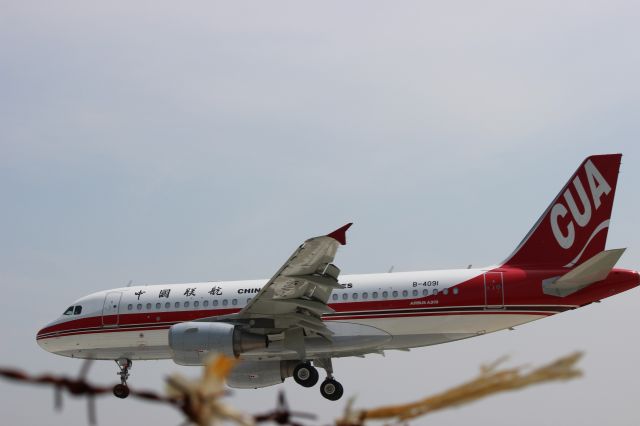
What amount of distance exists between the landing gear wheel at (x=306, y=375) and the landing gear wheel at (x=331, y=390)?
521 millimetres

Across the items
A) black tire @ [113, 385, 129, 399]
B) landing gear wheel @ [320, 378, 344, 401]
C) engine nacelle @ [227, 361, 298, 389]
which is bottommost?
black tire @ [113, 385, 129, 399]

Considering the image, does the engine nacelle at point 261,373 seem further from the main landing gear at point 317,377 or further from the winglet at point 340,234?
the winglet at point 340,234

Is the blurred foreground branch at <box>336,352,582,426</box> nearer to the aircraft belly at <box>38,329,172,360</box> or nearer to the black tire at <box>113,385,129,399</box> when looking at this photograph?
the black tire at <box>113,385,129,399</box>

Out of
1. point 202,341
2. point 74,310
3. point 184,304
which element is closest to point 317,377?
point 202,341

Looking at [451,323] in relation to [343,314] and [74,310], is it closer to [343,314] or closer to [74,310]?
[343,314]

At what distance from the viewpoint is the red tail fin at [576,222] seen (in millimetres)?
23016

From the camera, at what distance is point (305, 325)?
877 inches

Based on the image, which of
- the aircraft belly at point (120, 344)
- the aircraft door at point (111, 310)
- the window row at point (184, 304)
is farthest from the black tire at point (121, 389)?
the aircraft door at point (111, 310)

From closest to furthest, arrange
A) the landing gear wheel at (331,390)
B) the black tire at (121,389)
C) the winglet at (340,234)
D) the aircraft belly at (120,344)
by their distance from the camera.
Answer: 1. the black tire at (121,389)
2. the winglet at (340,234)
3. the landing gear wheel at (331,390)
4. the aircraft belly at (120,344)

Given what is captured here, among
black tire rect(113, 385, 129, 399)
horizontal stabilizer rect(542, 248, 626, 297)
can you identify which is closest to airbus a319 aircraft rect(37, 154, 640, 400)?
horizontal stabilizer rect(542, 248, 626, 297)

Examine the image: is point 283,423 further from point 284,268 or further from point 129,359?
point 129,359

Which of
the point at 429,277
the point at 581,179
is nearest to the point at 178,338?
the point at 429,277

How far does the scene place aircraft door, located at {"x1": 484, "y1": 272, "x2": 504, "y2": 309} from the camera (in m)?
21.3

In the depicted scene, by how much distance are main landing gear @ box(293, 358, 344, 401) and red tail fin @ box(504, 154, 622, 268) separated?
17.8 ft
